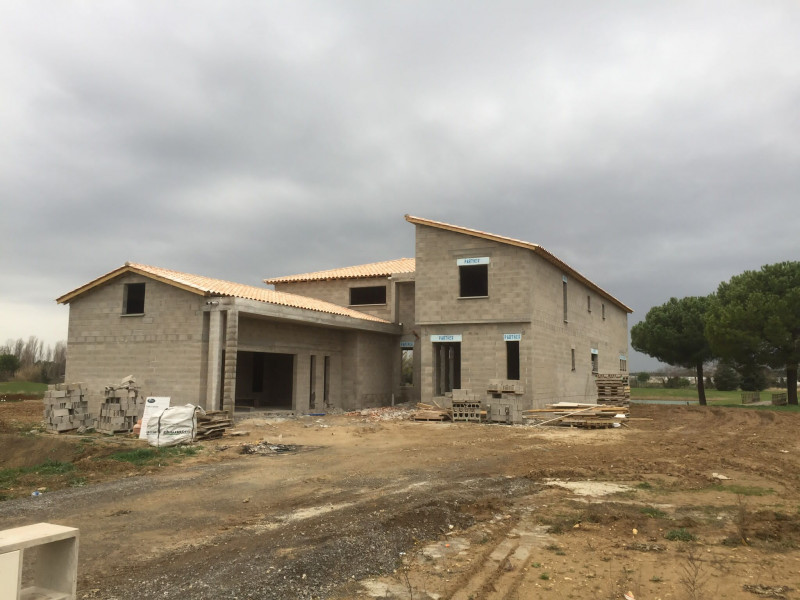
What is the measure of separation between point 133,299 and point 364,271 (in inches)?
505

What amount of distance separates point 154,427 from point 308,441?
4.13 metres

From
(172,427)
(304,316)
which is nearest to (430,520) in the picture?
(172,427)

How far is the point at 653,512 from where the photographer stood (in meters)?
8.13

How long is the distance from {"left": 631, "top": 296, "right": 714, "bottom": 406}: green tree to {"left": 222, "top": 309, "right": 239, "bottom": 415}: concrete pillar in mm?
33346

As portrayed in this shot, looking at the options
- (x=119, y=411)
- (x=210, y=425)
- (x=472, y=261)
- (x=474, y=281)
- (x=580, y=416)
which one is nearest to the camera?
(x=210, y=425)

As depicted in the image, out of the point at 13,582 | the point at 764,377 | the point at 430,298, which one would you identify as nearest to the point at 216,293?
the point at 430,298

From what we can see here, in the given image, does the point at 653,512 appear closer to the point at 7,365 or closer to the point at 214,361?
the point at 214,361

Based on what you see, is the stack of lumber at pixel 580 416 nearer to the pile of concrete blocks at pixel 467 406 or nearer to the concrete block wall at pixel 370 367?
the pile of concrete blocks at pixel 467 406

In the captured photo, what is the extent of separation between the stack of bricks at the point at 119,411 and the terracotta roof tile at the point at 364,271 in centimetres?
1525

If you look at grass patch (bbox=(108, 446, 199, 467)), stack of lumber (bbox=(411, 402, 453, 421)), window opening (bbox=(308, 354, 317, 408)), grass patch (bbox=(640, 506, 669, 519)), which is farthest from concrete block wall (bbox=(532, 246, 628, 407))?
grass patch (bbox=(640, 506, 669, 519))

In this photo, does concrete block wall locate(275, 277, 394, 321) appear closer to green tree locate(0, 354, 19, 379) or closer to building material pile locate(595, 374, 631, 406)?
building material pile locate(595, 374, 631, 406)

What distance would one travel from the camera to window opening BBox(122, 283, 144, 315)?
21.4 meters

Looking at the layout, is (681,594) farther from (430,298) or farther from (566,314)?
(566,314)

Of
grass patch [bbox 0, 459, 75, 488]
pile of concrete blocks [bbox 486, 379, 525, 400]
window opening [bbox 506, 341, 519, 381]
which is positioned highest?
window opening [bbox 506, 341, 519, 381]
